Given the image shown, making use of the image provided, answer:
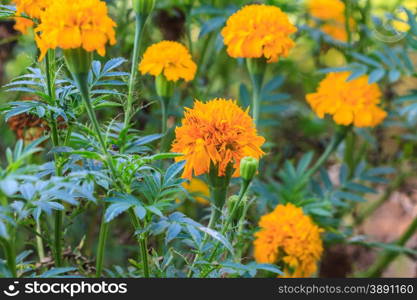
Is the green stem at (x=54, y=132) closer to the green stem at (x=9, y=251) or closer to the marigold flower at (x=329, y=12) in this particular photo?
the green stem at (x=9, y=251)

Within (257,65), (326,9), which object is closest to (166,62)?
(257,65)

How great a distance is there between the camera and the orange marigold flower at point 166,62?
3.43 feet

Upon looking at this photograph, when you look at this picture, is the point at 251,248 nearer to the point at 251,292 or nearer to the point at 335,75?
the point at 335,75

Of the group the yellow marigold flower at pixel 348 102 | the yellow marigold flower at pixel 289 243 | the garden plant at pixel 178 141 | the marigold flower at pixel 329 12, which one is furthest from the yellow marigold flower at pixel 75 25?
the marigold flower at pixel 329 12

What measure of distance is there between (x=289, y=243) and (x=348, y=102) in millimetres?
360

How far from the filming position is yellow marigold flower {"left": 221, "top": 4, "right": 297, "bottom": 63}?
101 centimetres

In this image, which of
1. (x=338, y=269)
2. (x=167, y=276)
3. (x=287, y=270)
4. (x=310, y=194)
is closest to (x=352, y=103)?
(x=310, y=194)

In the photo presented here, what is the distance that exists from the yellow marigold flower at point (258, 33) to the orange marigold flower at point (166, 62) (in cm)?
9

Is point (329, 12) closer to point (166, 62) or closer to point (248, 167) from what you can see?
point (166, 62)

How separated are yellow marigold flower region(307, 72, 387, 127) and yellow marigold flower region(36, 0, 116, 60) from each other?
671 mm

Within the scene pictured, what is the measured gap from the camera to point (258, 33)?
3.29 feet

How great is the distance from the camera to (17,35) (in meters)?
1.39

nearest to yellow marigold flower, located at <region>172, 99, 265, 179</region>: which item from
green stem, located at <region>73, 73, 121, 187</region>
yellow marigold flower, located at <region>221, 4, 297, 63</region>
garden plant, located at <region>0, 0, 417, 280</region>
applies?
garden plant, located at <region>0, 0, 417, 280</region>

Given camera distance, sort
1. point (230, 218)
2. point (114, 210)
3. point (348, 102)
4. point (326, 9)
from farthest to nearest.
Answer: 1. point (326, 9)
2. point (348, 102)
3. point (230, 218)
4. point (114, 210)
